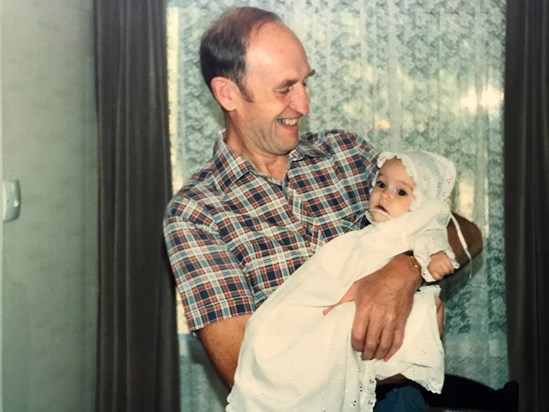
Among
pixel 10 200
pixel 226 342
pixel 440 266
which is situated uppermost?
pixel 10 200

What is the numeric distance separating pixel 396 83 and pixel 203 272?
5.35 ft

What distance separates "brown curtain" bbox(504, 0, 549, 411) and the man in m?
1.20

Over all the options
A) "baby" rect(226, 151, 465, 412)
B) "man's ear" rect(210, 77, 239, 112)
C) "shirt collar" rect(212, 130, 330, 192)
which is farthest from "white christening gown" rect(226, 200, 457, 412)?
"man's ear" rect(210, 77, 239, 112)

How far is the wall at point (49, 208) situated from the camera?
1.85 meters

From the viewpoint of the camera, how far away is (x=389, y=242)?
1.38 meters

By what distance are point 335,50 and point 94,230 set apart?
3.67ft

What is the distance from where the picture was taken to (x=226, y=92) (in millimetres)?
1527

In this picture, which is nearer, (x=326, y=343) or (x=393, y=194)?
(x=326, y=343)

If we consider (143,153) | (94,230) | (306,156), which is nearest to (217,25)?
(306,156)

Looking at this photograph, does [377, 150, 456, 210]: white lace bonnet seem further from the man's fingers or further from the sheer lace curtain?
the sheer lace curtain

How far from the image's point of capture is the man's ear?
152 cm

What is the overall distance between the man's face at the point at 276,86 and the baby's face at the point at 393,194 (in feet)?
0.66

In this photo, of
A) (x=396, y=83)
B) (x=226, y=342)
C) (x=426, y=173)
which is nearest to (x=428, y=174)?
(x=426, y=173)

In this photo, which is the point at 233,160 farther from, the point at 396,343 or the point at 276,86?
the point at 396,343
